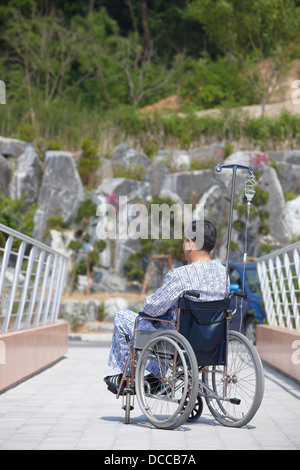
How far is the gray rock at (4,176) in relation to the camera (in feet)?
81.3

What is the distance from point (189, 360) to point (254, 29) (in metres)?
29.1

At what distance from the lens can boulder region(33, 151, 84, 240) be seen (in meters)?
24.3

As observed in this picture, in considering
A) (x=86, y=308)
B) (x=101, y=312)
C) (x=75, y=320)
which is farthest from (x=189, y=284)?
(x=86, y=308)

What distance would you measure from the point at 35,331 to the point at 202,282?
3685 millimetres

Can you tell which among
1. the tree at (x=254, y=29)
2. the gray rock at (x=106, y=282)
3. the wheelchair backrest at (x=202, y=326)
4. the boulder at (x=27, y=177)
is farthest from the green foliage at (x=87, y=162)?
the wheelchair backrest at (x=202, y=326)

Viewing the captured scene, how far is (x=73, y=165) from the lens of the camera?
991 inches

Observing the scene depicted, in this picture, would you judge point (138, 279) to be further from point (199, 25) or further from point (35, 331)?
point (199, 25)

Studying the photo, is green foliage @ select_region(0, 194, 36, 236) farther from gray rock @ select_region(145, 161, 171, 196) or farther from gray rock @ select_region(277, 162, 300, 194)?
gray rock @ select_region(277, 162, 300, 194)

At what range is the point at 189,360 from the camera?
460 centimetres

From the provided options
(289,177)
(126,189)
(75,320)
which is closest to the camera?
(75,320)

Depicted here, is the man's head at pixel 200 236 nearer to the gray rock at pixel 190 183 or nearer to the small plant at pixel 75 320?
the small plant at pixel 75 320
